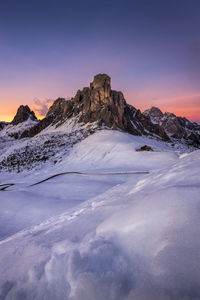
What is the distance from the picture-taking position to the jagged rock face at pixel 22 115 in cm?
9556

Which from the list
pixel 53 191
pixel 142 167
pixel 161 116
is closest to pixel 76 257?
pixel 53 191

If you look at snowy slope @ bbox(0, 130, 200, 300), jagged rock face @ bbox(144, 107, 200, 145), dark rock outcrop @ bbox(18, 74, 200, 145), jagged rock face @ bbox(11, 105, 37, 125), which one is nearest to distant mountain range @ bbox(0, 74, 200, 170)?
dark rock outcrop @ bbox(18, 74, 200, 145)

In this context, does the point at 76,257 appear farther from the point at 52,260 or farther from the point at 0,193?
the point at 0,193

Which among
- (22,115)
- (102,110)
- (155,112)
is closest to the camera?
(102,110)

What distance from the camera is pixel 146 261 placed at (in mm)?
1153

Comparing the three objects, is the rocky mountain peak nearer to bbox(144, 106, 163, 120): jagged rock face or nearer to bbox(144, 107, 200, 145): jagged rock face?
bbox(144, 107, 200, 145): jagged rock face

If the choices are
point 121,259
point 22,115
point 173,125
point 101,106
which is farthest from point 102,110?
point 173,125

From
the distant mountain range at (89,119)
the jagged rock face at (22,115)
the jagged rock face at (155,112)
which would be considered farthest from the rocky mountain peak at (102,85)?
the jagged rock face at (155,112)

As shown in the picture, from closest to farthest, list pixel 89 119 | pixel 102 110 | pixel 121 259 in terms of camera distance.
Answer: pixel 121 259 < pixel 102 110 < pixel 89 119

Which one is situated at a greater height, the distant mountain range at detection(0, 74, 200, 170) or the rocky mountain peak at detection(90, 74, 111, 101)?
the rocky mountain peak at detection(90, 74, 111, 101)

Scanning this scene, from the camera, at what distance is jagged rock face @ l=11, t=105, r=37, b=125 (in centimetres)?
9556

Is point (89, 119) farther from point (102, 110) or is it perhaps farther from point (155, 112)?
point (155, 112)

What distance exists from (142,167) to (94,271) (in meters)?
9.05

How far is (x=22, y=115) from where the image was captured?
9594 centimetres
